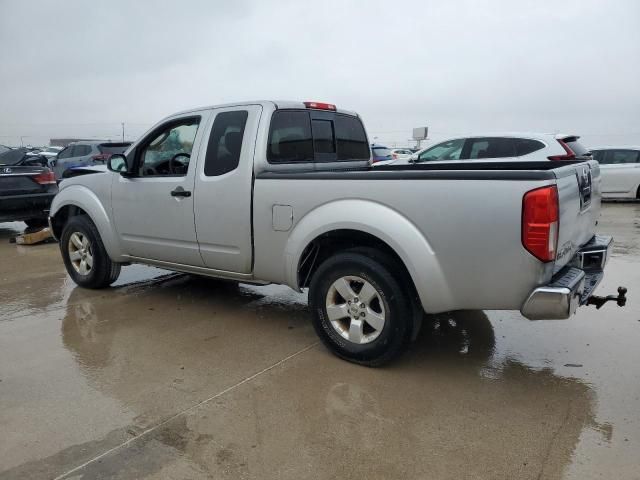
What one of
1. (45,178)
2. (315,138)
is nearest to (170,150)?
(315,138)

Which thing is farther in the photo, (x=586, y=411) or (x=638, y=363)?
(x=638, y=363)

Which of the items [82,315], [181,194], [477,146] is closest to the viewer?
[181,194]

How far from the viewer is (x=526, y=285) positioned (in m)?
3.00

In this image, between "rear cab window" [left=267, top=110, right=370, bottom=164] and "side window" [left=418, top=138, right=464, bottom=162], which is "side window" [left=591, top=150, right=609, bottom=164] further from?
"rear cab window" [left=267, top=110, right=370, bottom=164]

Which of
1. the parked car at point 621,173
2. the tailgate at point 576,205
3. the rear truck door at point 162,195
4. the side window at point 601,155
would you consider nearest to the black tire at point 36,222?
the rear truck door at point 162,195

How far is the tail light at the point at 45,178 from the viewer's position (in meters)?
8.88

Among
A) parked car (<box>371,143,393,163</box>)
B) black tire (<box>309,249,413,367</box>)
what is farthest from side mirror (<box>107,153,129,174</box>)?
parked car (<box>371,143,393,163</box>)

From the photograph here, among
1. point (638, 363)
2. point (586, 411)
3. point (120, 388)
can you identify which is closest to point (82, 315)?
point (120, 388)

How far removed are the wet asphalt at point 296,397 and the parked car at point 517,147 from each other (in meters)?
4.47

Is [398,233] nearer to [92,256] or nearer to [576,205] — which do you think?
[576,205]

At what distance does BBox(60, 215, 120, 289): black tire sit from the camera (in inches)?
212

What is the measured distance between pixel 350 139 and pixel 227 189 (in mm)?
1513

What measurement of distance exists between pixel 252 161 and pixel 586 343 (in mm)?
2934

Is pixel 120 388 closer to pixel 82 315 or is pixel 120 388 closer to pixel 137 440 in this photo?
pixel 137 440
